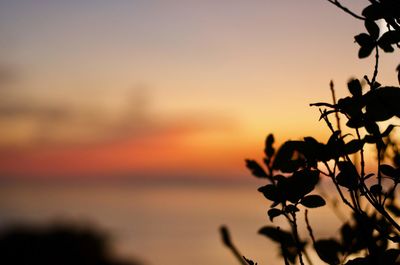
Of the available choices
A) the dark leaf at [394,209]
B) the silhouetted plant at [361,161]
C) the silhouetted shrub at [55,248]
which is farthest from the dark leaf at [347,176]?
the silhouetted shrub at [55,248]

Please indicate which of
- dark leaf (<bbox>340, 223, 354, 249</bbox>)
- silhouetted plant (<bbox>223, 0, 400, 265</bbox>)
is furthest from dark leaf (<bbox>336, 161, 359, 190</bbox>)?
dark leaf (<bbox>340, 223, 354, 249</bbox>)

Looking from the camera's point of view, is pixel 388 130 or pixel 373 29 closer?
pixel 388 130

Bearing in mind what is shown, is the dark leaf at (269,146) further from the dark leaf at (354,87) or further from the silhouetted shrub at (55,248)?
the silhouetted shrub at (55,248)

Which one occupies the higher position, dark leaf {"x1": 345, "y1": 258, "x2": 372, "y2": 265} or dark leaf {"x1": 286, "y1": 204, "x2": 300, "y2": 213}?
dark leaf {"x1": 286, "y1": 204, "x2": 300, "y2": 213}

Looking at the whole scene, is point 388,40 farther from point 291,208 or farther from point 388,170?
point 291,208

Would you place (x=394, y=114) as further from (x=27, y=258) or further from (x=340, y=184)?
(x=27, y=258)

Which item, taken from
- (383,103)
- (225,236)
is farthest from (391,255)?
(225,236)

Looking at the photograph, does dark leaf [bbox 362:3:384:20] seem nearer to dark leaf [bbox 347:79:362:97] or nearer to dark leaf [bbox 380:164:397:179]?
dark leaf [bbox 347:79:362:97]
